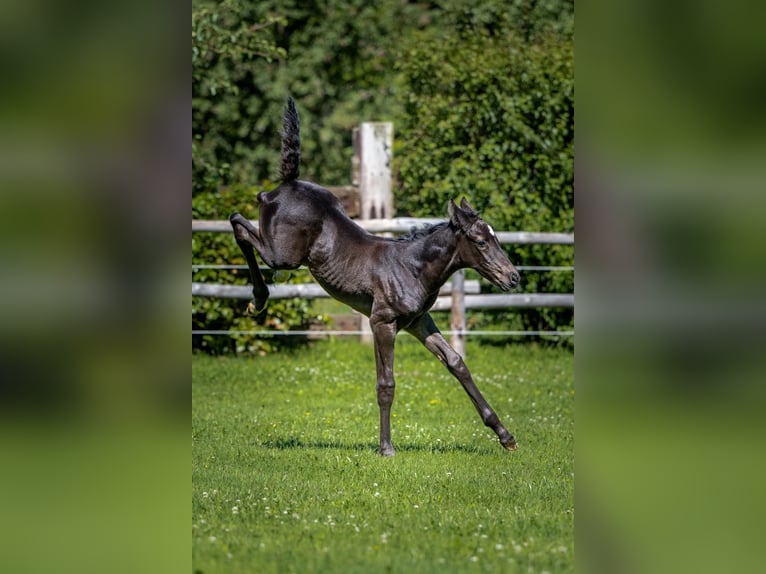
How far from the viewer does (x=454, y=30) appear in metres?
16.2

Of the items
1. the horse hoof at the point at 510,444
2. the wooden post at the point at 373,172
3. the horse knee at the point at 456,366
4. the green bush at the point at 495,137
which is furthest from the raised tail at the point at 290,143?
the green bush at the point at 495,137

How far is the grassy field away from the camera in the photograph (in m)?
4.13

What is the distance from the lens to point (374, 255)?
21.9ft

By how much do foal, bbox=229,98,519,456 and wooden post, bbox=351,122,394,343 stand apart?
6.02 m

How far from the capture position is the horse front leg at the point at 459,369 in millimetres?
6758

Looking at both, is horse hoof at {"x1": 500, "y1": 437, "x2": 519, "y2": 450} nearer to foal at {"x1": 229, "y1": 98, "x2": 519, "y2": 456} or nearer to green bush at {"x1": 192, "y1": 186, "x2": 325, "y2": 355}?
foal at {"x1": 229, "y1": 98, "x2": 519, "y2": 456}

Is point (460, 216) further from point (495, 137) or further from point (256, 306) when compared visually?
point (495, 137)

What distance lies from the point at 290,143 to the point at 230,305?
5.99m

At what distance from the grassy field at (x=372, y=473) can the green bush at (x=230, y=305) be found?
0.68m

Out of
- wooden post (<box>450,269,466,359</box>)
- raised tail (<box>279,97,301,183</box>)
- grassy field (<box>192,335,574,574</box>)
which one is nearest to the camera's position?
grassy field (<box>192,335,574,574</box>)

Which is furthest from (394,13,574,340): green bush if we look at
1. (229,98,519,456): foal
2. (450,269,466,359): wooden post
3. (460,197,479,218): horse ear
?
(460,197,479,218): horse ear
